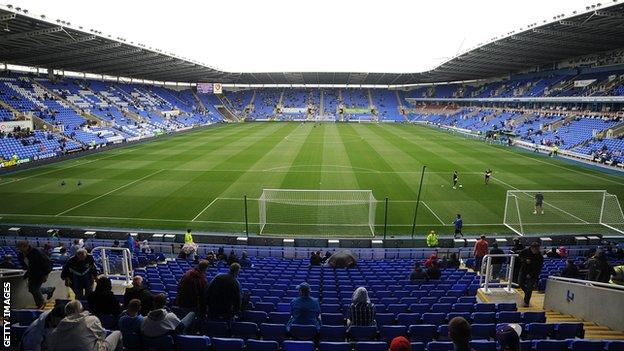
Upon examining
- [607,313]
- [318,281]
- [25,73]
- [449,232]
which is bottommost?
[449,232]

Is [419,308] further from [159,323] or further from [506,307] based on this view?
[159,323]

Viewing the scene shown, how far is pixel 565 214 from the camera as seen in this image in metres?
23.5

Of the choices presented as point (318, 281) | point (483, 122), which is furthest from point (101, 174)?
point (483, 122)

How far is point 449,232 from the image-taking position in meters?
20.5

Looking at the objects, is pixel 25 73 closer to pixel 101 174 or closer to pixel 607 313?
pixel 101 174

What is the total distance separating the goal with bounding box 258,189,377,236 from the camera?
21.1 meters

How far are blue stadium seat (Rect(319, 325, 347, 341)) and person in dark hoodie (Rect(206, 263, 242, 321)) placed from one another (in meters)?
1.47

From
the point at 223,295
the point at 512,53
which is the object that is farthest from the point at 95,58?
the point at 512,53

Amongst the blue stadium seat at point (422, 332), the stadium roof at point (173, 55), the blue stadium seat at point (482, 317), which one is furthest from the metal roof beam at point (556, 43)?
the blue stadium seat at point (422, 332)

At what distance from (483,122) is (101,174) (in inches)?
2599

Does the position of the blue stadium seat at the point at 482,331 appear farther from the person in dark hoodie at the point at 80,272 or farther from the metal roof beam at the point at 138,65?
the metal roof beam at the point at 138,65

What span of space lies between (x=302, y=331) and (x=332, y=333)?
0.51 meters

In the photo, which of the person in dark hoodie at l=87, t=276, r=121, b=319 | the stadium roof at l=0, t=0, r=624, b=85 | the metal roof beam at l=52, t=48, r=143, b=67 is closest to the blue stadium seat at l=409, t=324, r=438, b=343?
the person in dark hoodie at l=87, t=276, r=121, b=319

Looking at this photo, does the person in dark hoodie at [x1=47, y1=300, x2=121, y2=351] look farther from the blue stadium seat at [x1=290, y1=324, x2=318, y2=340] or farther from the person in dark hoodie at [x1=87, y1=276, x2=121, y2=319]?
the blue stadium seat at [x1=290, y1=324, x2=318, y2=340]
